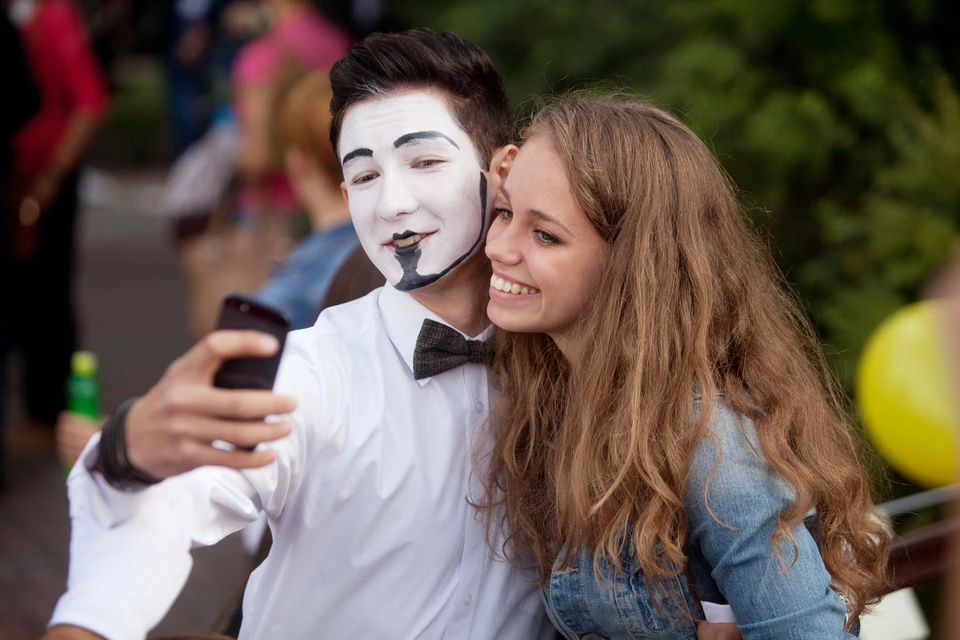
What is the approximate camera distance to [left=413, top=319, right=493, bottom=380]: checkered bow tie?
1959 millimetres

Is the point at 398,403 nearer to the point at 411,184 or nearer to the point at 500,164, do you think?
the point at 411,184

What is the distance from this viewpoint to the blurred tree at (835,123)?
15.7 ft

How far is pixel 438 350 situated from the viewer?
198 centimetres

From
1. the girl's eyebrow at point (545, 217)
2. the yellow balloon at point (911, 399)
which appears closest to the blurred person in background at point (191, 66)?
the yellow balloon at point (911, 399)

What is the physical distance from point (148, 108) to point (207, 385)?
14.6 m

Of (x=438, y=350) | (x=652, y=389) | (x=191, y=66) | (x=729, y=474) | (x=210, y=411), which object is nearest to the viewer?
(x=210, y=411)

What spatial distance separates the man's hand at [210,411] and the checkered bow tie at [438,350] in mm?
597

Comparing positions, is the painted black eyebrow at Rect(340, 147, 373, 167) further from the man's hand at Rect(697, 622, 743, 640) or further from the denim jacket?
the man's hand at Rect(697, 622, 743, 640)

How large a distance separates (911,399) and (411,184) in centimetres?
218

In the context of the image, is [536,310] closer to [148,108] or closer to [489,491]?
[489,491]

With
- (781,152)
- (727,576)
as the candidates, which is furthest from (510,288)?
(781,152)

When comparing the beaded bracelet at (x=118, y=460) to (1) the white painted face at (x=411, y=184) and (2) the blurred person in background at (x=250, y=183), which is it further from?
(2) the blurred person in background at (x=250, y=183)

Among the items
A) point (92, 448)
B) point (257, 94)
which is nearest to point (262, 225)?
point (257, 94)

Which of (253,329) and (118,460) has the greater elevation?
(253,329)
